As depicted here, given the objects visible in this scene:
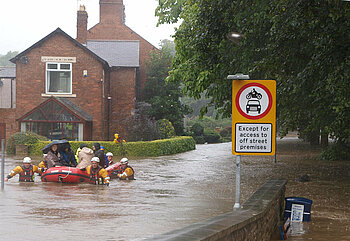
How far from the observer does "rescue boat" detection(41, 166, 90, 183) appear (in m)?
17.4

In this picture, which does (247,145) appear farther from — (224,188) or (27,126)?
(27,126)

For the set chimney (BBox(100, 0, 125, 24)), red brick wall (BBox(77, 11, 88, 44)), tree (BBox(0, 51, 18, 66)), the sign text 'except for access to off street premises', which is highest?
tree (BBox(0, 51, 18, 66))

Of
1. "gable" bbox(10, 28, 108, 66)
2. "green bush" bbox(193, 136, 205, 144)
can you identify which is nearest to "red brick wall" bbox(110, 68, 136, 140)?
"gable" bbox(10, 28, 108, 66)

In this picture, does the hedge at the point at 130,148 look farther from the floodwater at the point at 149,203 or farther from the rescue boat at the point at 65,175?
the rescue boat at the point at 65,175

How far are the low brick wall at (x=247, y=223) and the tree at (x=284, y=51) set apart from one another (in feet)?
12.9

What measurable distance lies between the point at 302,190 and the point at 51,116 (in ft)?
77.7

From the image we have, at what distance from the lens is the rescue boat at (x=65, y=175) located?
1739 cm

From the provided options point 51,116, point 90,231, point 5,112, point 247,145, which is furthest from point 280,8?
point 5,112

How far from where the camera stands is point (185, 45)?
1912 cm

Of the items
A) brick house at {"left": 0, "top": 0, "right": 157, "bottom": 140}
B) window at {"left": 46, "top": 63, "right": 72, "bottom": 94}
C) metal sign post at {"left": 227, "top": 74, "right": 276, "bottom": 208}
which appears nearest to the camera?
metal sign post at {"left": 227, "top": 74, "right": 276, "bottom": 208}

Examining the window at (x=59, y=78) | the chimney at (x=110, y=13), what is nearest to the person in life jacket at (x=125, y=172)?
the window at (x=59, y=78)

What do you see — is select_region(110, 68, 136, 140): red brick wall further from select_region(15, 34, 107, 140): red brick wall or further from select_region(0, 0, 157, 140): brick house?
select_region(15, 34, 107, 140): red brick wall

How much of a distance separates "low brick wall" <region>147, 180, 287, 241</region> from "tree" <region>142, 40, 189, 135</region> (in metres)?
32.9

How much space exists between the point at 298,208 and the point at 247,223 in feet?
14.2
